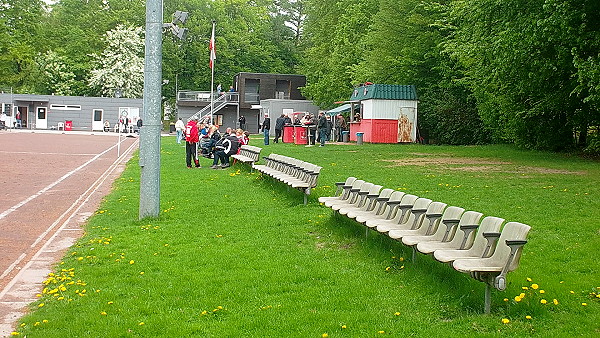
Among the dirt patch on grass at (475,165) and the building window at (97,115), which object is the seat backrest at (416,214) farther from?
the building window at (97,115)

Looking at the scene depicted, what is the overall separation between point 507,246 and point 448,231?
1.38 meters

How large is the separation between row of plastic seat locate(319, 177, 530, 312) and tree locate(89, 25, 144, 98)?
75769 millimetres

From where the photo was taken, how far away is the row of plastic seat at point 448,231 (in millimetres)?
6883

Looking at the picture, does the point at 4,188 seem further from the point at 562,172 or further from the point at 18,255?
the point at 562,172

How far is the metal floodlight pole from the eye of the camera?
1324cm

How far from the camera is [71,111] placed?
72.8 meters

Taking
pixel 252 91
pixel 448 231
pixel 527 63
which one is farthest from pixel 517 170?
pixel 252 91

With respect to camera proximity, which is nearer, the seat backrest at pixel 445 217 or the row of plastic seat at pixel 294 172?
the seat backrest at pixel 445 217

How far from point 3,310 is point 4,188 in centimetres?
1187

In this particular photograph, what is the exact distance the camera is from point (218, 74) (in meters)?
87.4

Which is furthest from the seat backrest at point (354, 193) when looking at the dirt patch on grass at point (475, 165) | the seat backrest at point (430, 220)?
the dirt patch on grass at point (475, 165)

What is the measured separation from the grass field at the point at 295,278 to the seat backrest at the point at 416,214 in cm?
36

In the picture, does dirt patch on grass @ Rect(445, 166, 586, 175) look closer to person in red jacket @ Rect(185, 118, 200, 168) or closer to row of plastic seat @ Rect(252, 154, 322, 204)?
row of plastic seat @ Rect(252, 154, 322, 204)

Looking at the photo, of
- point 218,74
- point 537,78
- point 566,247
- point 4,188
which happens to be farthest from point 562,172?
point 218,74
